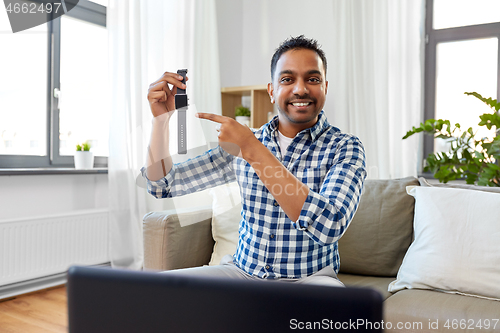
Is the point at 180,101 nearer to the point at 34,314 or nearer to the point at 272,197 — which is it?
the point at 272,197

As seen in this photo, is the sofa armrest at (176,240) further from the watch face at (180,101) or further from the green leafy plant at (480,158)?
the green leafy plant at (480,158)

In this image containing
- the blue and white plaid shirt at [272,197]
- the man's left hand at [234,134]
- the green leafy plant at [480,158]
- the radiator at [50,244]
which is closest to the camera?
the man's left hand at [234,134]

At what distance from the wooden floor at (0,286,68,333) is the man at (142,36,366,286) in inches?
39.1

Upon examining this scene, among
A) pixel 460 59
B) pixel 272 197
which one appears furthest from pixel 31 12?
pixel 460 59

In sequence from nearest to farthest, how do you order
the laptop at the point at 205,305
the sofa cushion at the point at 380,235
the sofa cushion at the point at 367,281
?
1. the laptop at the point at 205,305
2. the sofa cushion at the point at 367,281
3. the sofa cushion at the point at 380,235

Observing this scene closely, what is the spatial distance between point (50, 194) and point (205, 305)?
95.5 inches

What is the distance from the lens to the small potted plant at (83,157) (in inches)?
103

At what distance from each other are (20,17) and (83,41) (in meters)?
0.39

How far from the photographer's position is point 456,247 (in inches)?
54.2

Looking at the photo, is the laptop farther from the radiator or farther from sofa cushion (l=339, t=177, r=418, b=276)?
the radiator

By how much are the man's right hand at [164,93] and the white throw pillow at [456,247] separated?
38.6 inches

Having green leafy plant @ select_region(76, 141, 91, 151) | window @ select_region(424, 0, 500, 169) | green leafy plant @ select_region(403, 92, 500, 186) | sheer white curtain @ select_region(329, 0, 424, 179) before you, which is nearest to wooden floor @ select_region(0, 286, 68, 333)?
green leafy plant @ select_region(76, 141, 91, 151)

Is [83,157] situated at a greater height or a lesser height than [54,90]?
lesser

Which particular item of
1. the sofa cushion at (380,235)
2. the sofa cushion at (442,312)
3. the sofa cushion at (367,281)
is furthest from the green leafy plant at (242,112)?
the sofa cushion at (442,312)
